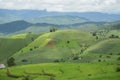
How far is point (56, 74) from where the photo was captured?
641 feet

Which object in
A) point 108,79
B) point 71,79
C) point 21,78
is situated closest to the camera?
point 108,79

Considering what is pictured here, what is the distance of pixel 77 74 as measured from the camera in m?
192

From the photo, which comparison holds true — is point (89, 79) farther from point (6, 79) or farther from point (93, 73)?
point (6, 79)

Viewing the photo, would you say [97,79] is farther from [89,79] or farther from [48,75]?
[48,75]

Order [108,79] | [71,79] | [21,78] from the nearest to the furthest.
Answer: [108,79]
[71,79]
[21,78]

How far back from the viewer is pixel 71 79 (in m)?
171

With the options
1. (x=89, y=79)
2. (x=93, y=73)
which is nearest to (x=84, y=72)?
(x=93, y=73)

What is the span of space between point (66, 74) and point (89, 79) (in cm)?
3245

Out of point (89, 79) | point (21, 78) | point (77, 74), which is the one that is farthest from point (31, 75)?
point (89, 79)

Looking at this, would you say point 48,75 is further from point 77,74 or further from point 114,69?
point 114,69

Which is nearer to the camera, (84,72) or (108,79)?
(108,79)

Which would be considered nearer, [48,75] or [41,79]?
[41,79]

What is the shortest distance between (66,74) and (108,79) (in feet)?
134

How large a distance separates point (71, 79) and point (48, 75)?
28.3m
